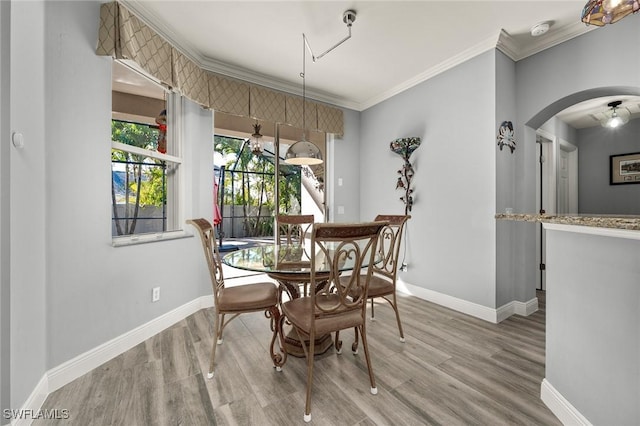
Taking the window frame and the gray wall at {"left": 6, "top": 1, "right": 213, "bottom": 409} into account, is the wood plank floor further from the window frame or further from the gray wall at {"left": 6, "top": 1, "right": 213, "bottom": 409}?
the window frame

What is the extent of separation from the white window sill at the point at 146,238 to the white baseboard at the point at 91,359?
28.2 inches

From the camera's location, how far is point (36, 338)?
148 cm

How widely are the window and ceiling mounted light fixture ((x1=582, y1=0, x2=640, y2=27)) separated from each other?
3.04m

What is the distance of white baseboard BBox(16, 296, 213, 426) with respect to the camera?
1436 millimetres

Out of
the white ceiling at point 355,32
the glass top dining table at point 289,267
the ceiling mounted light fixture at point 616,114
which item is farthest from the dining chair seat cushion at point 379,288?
the ceiling mounted light fixture at point 616,114

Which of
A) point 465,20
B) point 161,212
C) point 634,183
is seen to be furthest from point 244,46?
point 634,183

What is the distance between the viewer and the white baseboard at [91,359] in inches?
56.6

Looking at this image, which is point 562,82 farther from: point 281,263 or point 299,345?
point 299,345

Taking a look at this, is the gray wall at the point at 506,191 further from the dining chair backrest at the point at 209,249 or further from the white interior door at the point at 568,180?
the dining chair backrest at the point at 209,249

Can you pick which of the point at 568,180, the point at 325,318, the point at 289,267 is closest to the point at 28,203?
the point at 289,267

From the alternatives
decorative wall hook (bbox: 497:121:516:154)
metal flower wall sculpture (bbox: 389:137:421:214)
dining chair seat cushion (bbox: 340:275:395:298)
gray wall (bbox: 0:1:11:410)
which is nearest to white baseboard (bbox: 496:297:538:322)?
dining chair seat cushion (bbox: 340:275:395:298)

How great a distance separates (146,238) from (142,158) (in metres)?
0.75

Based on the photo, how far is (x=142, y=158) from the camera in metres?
2.38

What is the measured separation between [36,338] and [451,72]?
165 inches
